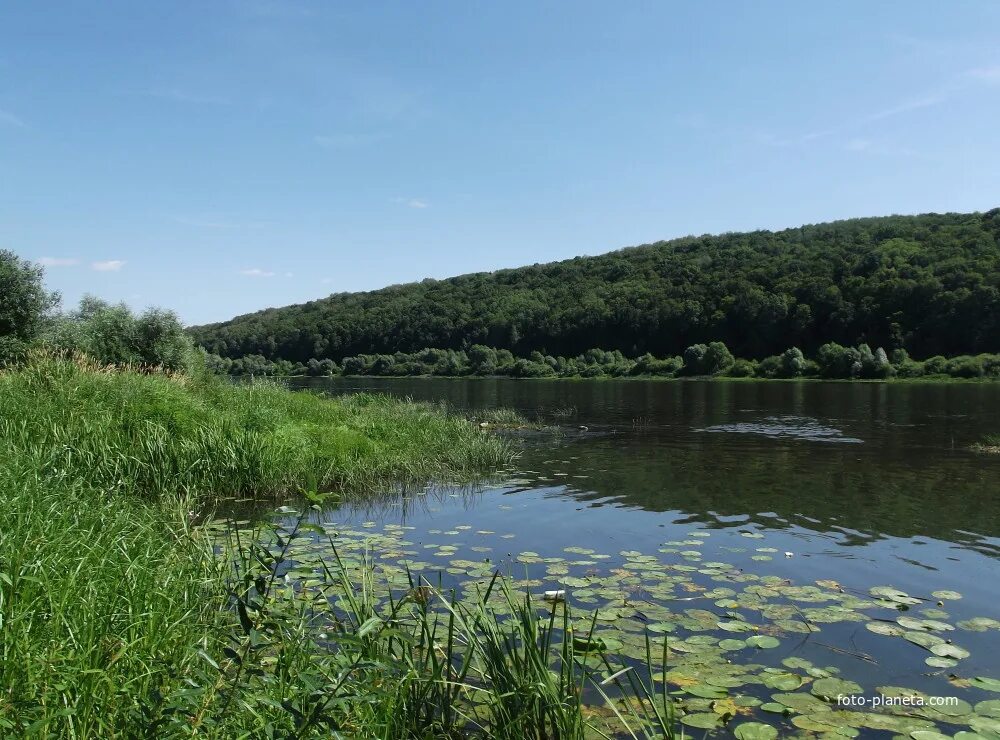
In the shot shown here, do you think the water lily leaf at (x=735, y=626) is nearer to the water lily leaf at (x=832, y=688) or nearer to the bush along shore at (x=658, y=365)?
the water lily leaf at (x=832, y=688)

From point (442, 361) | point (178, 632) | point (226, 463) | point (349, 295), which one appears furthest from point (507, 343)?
point (178, 632)

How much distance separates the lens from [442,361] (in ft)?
420

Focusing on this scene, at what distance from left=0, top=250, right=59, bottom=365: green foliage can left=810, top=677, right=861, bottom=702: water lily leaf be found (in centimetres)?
3759

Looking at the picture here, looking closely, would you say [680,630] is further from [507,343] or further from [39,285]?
[507,343]

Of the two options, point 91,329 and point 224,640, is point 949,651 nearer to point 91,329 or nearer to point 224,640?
point 224,640

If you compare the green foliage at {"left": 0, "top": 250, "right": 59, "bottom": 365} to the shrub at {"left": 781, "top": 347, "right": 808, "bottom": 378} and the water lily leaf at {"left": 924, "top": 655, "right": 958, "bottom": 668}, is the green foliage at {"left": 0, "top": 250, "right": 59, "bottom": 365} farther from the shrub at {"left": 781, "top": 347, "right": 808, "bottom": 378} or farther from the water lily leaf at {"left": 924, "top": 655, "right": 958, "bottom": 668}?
the shrub at {"left": 781, "top": 347, "right": 808, "bottom": 378}

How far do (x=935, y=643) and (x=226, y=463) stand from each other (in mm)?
12526

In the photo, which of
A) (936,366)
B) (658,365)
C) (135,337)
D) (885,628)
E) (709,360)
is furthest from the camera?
(658,365)

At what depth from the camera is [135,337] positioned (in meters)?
33.2

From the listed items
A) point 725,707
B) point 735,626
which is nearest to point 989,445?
point 735,626

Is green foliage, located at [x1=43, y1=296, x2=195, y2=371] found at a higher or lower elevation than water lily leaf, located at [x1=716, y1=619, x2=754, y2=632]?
higher

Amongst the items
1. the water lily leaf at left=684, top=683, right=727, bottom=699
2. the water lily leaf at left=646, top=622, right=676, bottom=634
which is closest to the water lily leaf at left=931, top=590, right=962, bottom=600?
the water lily leaf at left=646, top=622, right=676, bottom=634

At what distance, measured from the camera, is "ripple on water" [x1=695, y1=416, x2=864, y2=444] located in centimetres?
2769

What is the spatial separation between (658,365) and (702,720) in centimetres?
10916
